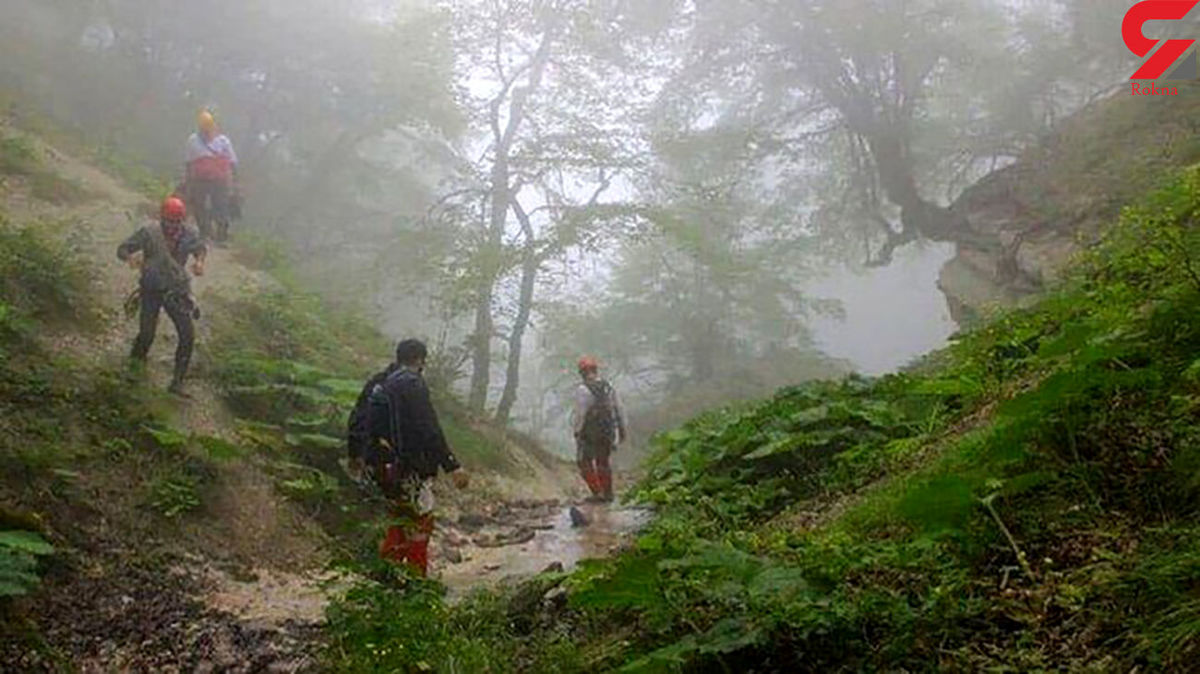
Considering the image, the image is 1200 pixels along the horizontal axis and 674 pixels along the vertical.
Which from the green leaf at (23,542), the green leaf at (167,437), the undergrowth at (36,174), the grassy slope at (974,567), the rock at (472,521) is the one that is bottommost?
the grassy slope at (974,567)

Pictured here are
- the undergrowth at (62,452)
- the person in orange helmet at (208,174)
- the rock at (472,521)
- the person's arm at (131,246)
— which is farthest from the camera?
the person in orange helmet at (208,174)

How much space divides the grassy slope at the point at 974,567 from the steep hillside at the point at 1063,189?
340 inches

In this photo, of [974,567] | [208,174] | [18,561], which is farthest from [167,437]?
[208,174]

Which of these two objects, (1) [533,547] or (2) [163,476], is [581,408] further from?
(2) [163,476]

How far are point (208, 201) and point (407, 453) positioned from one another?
10501mm

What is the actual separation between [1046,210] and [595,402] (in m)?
9.64

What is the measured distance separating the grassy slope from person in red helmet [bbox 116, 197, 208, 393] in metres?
5.67

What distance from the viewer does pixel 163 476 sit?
7.83 m

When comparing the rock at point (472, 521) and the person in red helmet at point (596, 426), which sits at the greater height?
the person in red helmet at point (596, 426)

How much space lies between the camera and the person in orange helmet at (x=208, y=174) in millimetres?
14633

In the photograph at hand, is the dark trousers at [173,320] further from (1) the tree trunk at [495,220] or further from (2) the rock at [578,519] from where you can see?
(1) the tree trunk at [495,220]

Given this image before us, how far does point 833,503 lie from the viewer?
18.7 feet

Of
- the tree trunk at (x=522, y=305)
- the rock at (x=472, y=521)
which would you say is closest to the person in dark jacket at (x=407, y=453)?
the rock at (x=472, y=521)

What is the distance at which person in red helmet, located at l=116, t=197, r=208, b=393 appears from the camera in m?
9.26
